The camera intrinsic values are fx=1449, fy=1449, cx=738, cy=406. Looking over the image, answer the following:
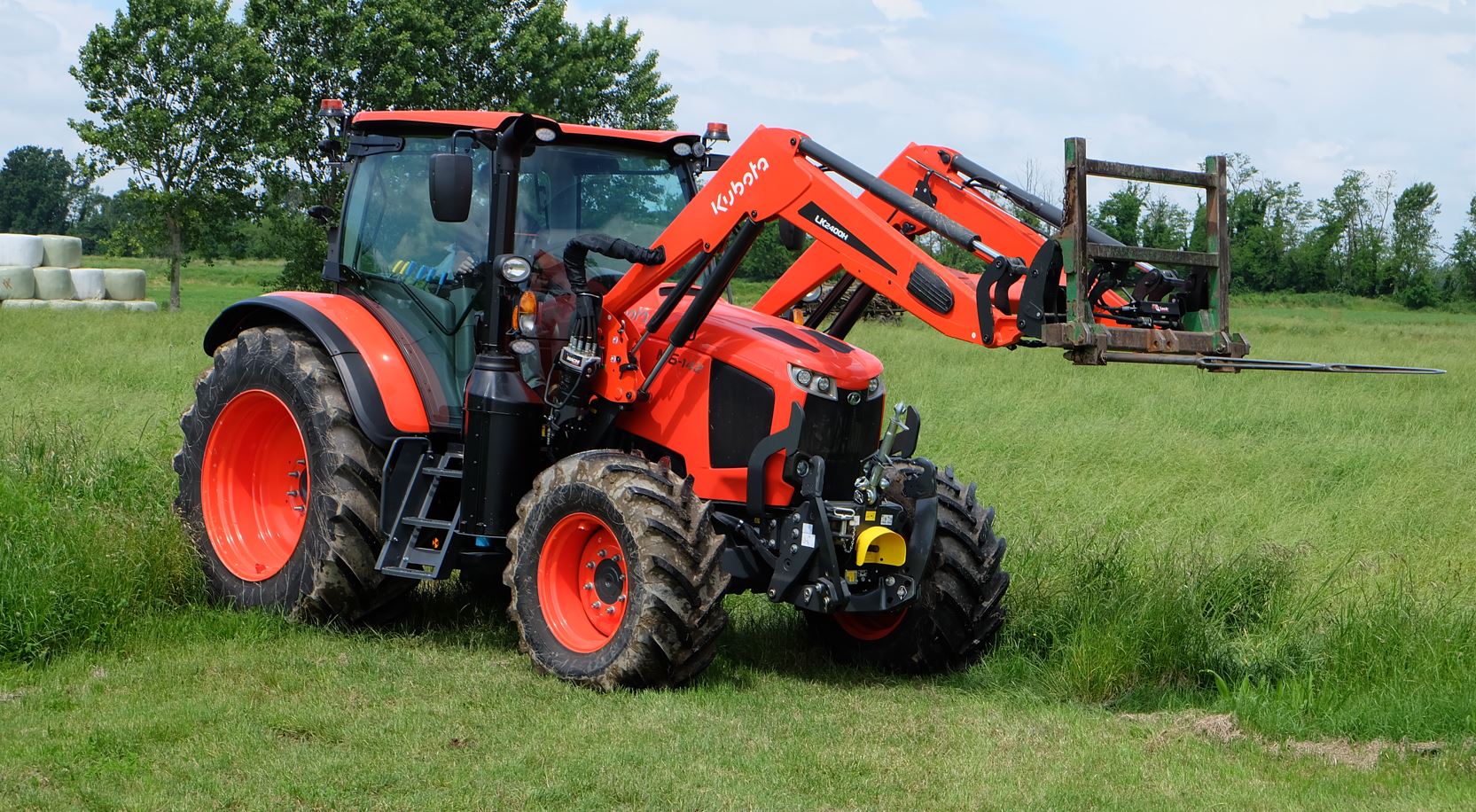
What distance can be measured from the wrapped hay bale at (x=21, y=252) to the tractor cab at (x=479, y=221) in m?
24.3

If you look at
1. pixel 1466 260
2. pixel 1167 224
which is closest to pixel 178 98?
pixel 1167 224

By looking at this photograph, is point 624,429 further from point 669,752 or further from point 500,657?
point 669,752

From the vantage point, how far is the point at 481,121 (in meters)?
6.78

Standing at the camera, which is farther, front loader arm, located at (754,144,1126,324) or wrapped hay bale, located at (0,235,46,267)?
wrapped hay bale, located at (0,235,46,267)

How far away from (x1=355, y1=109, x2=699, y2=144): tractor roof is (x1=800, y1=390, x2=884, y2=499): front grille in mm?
1638

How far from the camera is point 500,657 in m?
6.55

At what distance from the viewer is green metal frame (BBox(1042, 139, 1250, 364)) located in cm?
523

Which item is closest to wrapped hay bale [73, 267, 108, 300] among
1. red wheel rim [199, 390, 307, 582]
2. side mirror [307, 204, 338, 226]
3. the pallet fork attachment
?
side mirror [307, 204, 338, 226]

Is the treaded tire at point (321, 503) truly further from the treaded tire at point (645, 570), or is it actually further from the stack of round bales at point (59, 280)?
the stack of round bales at point (59, 280)

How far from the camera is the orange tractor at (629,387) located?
18.8 ft

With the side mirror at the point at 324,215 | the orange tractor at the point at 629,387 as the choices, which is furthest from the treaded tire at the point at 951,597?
the side mirror at the point at 324,215

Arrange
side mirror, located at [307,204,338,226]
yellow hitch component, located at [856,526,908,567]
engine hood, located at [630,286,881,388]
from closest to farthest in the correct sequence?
yellow hitch component, located at [856,526,908,567] → engine hood, located at [630,286,881,388] → side mirror, located at [307,204,338,226]

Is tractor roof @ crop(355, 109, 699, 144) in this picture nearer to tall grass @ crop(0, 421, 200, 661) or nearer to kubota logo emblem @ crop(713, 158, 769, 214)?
kubota logo emblem @ crop(713, 158, 769, 214)

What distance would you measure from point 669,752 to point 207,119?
98.6 feet
